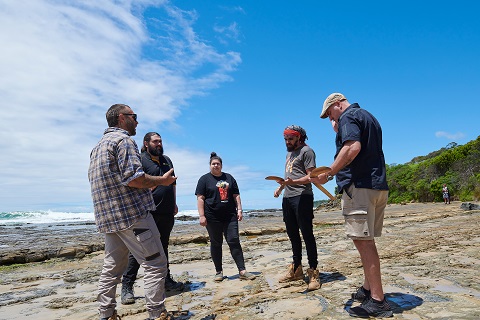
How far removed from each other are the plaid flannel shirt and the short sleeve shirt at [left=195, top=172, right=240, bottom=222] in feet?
7.12

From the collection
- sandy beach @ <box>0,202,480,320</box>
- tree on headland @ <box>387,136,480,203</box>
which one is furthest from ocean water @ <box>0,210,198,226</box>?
sandy beach @ <box>0,202,480,320</box>

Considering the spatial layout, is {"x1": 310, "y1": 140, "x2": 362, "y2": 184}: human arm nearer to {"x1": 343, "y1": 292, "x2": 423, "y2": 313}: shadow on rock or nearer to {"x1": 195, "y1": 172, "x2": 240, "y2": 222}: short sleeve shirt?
{"x1": 343, "y1": 292, "x2": 423, "y2": 313}: shadow on rock

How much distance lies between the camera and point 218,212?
541cm

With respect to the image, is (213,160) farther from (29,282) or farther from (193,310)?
(29,282)

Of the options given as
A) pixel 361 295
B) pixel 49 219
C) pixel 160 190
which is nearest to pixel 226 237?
pixel 160 190

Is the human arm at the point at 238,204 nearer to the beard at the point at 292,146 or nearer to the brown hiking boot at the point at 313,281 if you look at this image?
the beard at the point at 292,146

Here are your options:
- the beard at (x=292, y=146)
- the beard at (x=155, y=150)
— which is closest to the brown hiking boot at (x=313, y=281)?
the beard at (x=292, y=146)

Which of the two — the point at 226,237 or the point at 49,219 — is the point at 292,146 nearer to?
the point at 226,237

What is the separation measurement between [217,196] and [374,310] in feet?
9.55

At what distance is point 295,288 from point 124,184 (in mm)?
2530

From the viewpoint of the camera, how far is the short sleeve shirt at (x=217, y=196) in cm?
540

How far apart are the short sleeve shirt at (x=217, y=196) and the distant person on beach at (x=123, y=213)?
208 centimetres

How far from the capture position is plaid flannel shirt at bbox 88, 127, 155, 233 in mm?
3176

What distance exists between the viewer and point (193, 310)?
3855 millimetres
